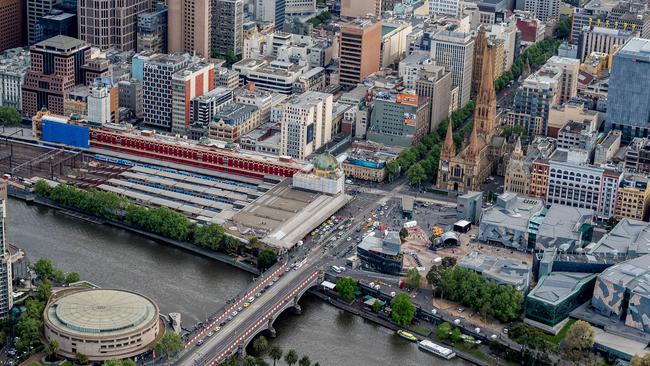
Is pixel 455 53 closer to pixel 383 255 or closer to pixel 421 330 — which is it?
pixel 383 255

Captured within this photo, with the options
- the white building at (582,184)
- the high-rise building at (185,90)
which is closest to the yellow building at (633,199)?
the white building at (582,184)

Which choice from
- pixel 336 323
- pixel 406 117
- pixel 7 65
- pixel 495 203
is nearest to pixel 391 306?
pixel 336 323

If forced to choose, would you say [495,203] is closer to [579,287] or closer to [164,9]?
[579,287]

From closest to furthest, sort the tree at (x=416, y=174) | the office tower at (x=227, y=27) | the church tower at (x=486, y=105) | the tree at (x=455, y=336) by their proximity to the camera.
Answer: the tree at (x=455, y=336) → the tree at (x=416, y=174) → the church tower at (x=486, y=105) → the office tower at (x=227, y=27)

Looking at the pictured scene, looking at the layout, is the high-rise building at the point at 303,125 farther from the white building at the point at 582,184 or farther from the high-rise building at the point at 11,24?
the high-rise building at the point at 11,24

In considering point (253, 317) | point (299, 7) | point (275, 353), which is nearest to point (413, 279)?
point (253, 317)

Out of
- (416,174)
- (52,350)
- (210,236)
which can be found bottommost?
(52,350)
